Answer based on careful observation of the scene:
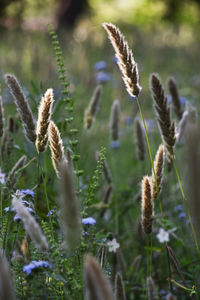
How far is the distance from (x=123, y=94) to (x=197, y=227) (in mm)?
5717

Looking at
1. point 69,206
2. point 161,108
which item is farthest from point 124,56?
point 69,206

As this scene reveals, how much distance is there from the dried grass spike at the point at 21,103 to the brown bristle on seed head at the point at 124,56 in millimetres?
368

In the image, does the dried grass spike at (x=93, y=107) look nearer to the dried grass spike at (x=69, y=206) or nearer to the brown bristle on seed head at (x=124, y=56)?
the brown bristle on seed head at (x=124, y=56)

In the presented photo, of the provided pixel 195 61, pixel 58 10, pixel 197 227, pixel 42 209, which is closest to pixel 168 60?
pixel 195 61

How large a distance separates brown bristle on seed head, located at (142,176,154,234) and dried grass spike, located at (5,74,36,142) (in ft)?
1.58

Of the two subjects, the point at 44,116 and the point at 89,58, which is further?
the point at 89,58

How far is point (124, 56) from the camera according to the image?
1.48 meters

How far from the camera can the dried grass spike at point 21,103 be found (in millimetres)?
1563

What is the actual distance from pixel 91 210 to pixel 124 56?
4.28 feet

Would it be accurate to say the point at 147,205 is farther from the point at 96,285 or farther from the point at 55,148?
the point at 96,285

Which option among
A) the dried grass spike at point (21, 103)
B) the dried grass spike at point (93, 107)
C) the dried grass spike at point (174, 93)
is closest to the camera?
the dried grass spike at point (21, 103)

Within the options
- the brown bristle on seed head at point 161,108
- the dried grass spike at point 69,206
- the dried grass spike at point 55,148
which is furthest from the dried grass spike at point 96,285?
the brown bristle on seed head at point 161,108

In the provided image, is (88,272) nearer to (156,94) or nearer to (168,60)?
(156,94)

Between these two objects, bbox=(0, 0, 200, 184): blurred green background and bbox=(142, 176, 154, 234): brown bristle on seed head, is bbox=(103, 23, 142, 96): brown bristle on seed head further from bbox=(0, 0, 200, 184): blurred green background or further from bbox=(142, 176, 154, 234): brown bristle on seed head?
bbox=(0, 0, 200, 184): blurred green background
